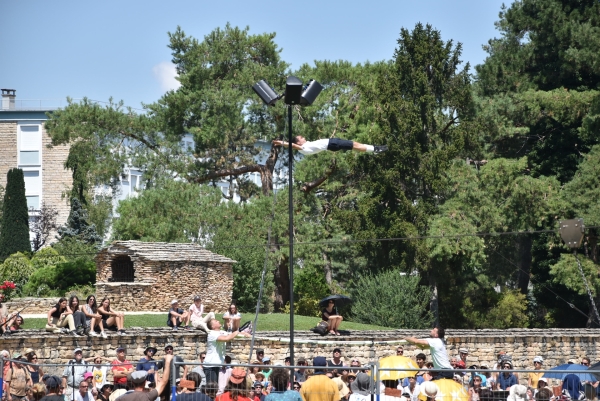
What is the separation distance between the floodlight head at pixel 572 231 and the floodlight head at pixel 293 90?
25.3 metres

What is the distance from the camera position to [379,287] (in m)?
40.3

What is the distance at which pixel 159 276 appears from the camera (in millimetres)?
36188

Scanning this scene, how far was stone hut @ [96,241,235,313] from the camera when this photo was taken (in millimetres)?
35750

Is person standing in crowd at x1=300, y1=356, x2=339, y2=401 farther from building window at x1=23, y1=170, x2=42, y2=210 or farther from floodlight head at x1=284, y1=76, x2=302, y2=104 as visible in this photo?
building window at x1=23, y1=170, x2=42, y2=210

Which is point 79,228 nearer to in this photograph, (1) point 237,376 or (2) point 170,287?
(2) point 170,287

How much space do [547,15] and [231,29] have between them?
15818 mm

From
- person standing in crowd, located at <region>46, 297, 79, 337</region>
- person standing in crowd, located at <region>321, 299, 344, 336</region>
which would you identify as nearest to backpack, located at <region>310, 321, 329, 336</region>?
person standing in crowd, located at <region>321, 299, 344, 336</region>

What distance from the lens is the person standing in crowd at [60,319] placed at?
79.7 ft

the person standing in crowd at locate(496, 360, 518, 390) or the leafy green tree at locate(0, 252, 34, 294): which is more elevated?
the leafy green tree at locate(0, 252, 34, 294)

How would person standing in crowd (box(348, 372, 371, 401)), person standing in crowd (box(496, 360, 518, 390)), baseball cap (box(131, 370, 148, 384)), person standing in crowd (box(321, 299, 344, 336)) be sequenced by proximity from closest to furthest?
baseball cap (box(131, 370, 148, 384)), person standing in crowd (box(348, 372, 371, 401)), person standing in crowd (box(496, 360, 518, 390)), person standing in crowd (box(321, 299, 344, 336))

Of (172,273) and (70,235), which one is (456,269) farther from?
(70,235)

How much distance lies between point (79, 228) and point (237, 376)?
48.1m

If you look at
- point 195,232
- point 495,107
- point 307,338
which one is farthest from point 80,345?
point 495,107

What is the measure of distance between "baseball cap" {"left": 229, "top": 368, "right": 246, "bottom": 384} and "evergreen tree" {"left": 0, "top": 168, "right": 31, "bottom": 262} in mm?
42671
